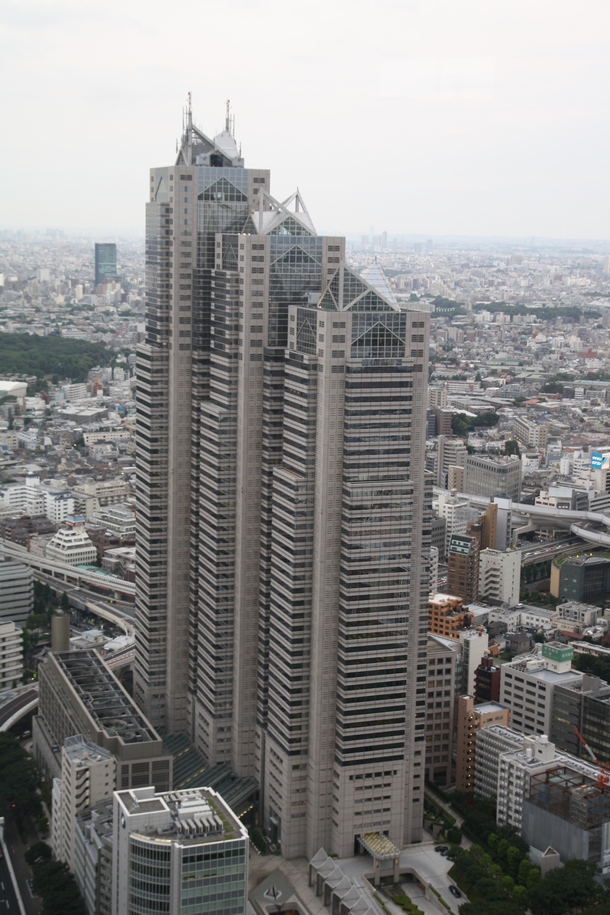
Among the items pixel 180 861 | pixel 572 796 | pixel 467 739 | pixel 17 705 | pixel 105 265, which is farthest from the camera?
pixel 105 265

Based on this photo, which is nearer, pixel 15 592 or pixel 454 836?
pixel 454 836

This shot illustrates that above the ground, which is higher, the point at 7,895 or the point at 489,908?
the point at 489,908

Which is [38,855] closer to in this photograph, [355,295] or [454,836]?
[454,836]

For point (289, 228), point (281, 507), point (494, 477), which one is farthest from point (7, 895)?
point (494, 477)

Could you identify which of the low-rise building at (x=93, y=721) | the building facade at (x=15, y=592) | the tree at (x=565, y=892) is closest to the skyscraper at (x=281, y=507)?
the low-rise building at (x=93, y=721)

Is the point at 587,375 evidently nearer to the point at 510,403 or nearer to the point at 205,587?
the point at 510,403

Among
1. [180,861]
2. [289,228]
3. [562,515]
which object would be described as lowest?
[562,515]

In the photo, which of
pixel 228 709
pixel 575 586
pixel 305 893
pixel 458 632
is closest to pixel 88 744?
pixel 228 709
